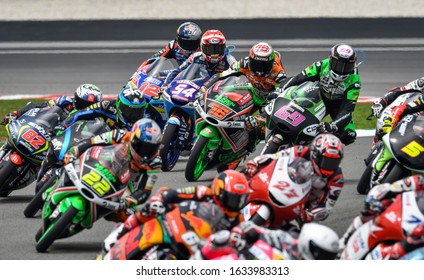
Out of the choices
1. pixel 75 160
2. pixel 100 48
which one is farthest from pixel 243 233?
pixel 100 48

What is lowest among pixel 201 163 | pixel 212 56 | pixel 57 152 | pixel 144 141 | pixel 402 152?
pixel 201 163

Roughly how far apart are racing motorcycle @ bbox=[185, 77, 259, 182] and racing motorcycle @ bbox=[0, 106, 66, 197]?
2050 mm

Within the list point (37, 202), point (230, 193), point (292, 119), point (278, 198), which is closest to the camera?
point (230, 193)

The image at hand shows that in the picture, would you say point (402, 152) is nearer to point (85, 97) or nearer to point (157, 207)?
point (157, 207)

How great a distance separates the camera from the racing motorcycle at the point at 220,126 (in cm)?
1584

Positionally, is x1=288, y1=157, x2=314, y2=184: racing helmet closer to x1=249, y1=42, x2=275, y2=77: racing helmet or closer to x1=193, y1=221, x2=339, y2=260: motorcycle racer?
x1=193, y1=221, x2=339, y2=260: motorcycle racer

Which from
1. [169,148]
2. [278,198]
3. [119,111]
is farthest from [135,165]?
[169,148]

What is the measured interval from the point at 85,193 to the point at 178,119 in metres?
4.72

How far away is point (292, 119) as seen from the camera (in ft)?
49.6

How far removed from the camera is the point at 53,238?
476 inches

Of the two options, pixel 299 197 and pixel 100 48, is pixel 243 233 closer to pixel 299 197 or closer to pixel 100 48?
pixel 299 197

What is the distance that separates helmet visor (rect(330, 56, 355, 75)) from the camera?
50.4 feet

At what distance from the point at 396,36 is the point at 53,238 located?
18338 mm

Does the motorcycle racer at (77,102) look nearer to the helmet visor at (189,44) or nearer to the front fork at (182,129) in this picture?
the front fork at (182,129)
